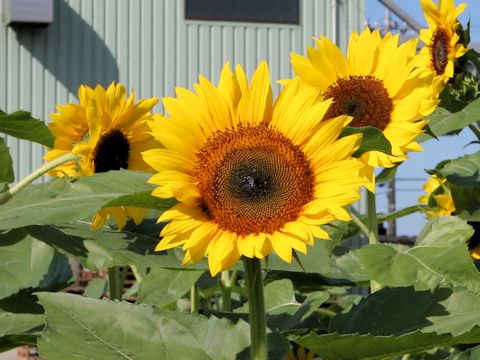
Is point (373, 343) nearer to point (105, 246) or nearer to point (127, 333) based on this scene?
point (127, 333)

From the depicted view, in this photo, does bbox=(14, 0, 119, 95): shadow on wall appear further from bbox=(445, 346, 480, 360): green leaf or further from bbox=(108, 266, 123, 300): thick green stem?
bbox=(445, 346, 480, 360): green leaf

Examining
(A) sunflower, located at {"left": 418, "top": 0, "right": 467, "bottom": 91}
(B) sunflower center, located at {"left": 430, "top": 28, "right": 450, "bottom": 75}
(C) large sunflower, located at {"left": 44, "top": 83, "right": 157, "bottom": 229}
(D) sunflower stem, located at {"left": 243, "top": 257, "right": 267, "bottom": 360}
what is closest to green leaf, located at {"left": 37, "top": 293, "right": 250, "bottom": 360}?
(D) sunflower stem, located at {"left": 243, "top": 257, "right": 267, "bottom": 360}

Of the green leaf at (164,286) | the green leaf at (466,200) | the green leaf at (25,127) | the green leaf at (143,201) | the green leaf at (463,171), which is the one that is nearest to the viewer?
the green leaf at (143,201)

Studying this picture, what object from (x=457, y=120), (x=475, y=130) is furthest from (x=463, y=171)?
(x=475, y=130)

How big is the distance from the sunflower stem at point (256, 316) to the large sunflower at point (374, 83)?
53cm

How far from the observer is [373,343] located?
3.46 feet

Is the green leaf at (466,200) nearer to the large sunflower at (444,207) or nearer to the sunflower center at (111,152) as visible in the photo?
the large sunflower at (444,207)

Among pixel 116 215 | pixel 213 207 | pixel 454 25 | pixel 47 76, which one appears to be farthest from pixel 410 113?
pixel 47 76

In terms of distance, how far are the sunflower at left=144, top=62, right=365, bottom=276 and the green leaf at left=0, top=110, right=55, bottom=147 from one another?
0.43 m

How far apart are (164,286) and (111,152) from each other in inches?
10.2

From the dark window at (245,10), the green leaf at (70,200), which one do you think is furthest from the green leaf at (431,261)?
the dark window at (245,10)

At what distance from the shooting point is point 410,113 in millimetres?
1580

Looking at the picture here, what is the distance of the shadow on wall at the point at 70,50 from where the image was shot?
1220cm

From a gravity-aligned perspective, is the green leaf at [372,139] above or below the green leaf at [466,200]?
above
